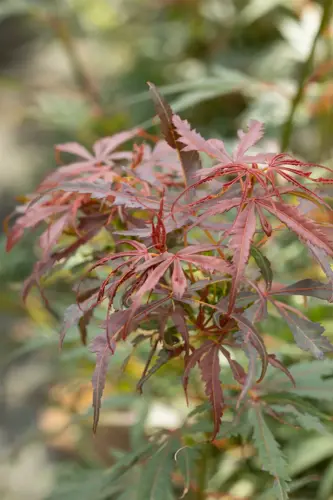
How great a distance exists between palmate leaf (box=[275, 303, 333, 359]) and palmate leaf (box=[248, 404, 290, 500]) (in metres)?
0.12

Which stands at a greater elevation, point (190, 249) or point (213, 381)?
point (190, 249)

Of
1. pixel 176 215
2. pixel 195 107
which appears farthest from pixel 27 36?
pixel 176 215

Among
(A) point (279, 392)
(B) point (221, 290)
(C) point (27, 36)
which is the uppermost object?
(C) point (27, 36)

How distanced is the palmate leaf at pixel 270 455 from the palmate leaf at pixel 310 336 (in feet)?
0.39

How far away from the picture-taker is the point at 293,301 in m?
0.87

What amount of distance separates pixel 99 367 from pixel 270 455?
20 centimetres

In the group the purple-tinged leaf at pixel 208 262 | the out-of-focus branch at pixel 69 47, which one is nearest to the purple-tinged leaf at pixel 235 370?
the purple-tinged leaf at pixel 208 262

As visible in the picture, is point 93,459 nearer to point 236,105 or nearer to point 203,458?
point 203,458

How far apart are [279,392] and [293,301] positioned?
21 centimetres

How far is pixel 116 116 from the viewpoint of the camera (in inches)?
61.6

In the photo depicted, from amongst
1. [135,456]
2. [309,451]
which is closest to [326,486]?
[309,451]

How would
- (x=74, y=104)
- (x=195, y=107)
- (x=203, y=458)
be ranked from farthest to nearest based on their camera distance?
(x=195, y=107) < (x=74, y=104) < (x=203, y=458)

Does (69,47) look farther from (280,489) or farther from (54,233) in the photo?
(280,489)

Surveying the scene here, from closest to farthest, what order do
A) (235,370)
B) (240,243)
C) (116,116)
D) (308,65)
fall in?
(240,243) → (235,370) → (308,65) → (116,116)
